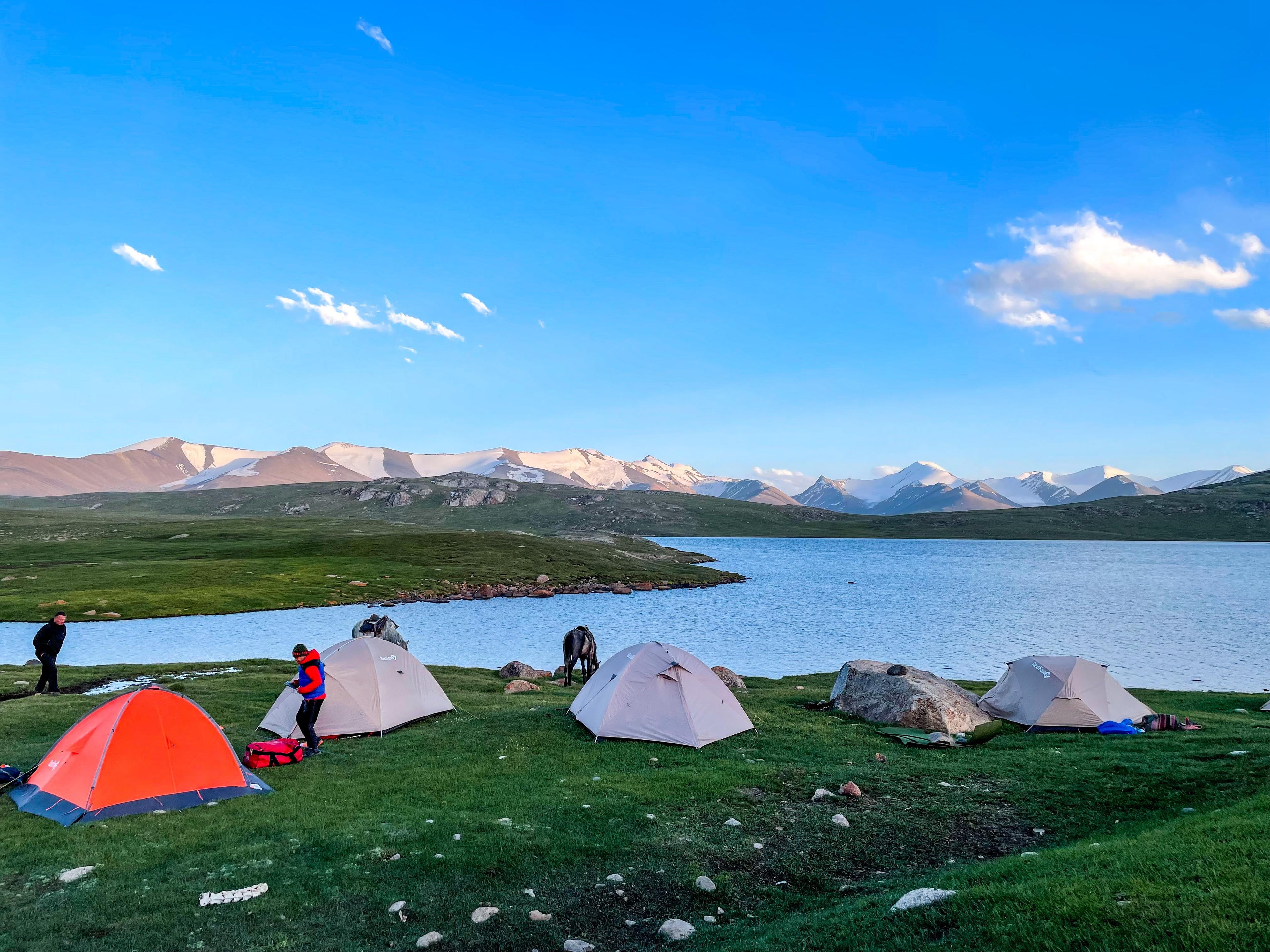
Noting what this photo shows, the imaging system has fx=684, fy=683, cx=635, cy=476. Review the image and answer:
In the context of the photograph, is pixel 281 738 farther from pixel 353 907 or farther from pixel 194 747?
pixel 353 907

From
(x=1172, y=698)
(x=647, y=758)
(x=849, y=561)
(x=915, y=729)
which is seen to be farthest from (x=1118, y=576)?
(x=647, y=758)

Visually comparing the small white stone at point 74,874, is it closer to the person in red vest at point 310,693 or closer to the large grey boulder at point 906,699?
the person in red vest at point 310,693

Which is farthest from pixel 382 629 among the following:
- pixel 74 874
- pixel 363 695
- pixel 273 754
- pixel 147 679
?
pixel 74 874

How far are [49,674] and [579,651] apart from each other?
2456cm

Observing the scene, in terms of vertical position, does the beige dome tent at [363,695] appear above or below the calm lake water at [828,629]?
above

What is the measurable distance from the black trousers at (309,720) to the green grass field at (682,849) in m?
0.97

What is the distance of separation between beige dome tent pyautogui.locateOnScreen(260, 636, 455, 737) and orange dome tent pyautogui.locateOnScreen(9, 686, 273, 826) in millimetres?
5851

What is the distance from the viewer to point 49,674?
102 ft

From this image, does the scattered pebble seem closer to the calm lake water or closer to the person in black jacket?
the person in black jacket

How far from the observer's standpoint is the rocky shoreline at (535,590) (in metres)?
96.8

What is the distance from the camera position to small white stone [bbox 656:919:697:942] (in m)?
10.6

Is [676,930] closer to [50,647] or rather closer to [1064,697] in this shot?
[1064,697]

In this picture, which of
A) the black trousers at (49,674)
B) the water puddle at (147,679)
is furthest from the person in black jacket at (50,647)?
the water puddle at (147,679)

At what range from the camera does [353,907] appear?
1142 centimetres
